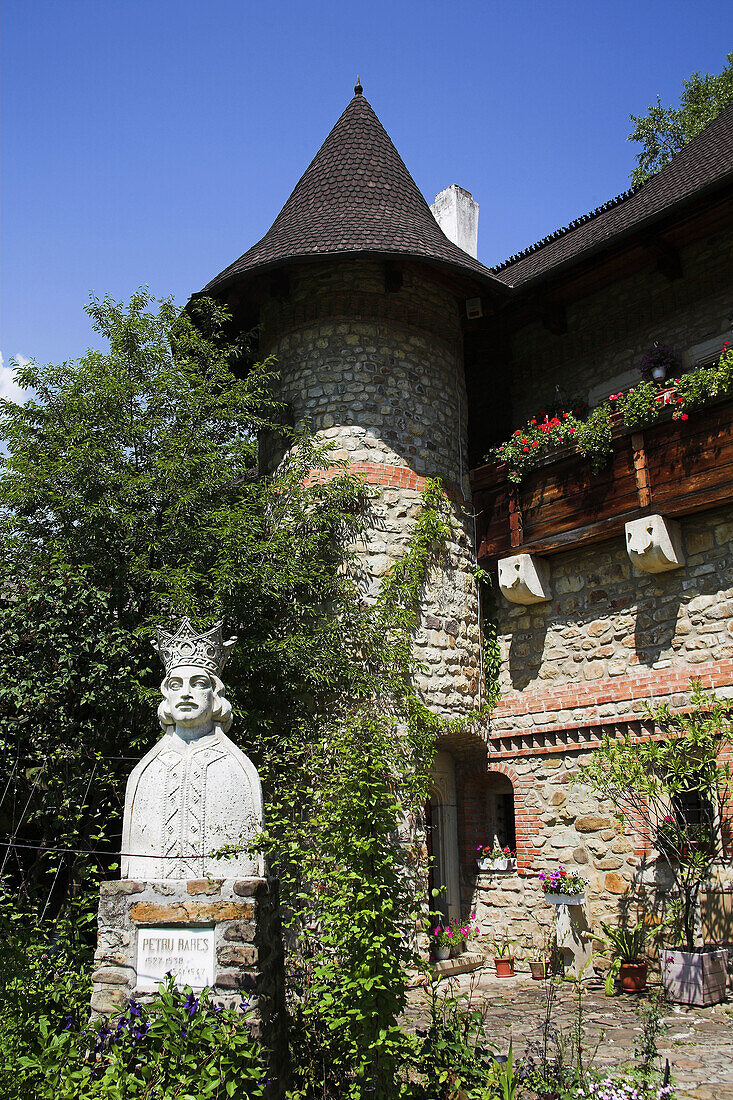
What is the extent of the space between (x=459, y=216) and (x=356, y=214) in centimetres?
341

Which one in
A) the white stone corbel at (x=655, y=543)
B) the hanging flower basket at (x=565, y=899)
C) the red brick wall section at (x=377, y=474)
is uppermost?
the red brick wall section at (x=377, y=474)

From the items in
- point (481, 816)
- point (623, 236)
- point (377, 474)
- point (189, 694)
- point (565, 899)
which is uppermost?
point (623, 236)

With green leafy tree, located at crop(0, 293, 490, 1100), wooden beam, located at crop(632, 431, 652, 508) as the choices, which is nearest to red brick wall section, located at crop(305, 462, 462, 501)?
green leafy tree, located at crop(0, 293, 490, 1100)

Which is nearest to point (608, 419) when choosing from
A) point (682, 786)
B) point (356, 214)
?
point (682, 786)

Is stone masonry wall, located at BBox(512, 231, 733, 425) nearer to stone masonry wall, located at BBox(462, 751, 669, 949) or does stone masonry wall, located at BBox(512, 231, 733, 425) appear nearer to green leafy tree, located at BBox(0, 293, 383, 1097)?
green leafy tree, located at BBox(0, 293, 383, 1097)

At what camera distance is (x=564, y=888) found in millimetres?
7996

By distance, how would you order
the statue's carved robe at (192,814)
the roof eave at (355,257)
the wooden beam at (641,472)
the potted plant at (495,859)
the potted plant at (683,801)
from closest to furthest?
the statue's carved robe at (192,814) → the potted plant at (683,801) → the wooden beam at (641,472) → the potted plant at (495,859) → the roof eave at (355,257)

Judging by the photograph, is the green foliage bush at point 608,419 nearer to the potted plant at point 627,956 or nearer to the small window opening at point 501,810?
the small window opening at point 501,810

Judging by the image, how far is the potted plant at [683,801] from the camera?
266 inches

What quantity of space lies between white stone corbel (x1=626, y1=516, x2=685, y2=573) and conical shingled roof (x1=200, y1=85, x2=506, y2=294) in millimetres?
3241

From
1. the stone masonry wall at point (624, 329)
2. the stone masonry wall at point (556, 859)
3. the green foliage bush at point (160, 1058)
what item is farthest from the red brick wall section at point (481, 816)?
the green foliage bush at point (160, 1058)

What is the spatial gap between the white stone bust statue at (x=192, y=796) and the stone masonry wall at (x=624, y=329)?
6.58m

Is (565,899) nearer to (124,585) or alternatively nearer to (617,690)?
(617,690)

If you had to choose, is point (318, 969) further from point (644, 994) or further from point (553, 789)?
point (553, 789)
